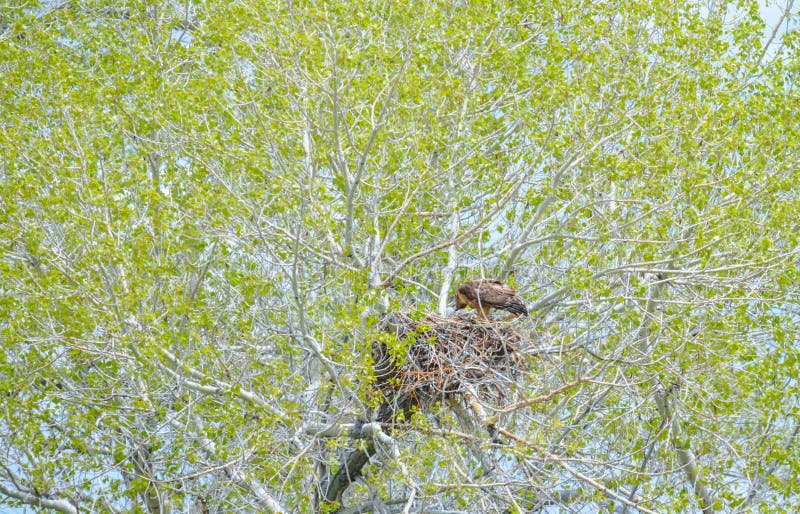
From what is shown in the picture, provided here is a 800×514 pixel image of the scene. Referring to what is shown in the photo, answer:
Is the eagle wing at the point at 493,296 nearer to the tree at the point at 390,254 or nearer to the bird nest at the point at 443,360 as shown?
the bird nest at the point at 443,360

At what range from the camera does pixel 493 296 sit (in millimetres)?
10641

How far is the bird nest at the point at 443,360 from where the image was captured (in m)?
10.3

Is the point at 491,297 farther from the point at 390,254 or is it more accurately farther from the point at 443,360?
the point at 390,254

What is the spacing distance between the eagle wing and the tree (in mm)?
461

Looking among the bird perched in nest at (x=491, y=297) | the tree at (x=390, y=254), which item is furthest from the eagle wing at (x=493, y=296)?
the tree at (x=390, y=254)

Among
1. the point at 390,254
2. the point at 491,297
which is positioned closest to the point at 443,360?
the point at 491,297

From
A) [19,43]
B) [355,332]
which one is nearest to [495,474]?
[355,332]

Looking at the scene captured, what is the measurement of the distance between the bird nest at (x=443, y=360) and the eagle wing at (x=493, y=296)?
16 cm

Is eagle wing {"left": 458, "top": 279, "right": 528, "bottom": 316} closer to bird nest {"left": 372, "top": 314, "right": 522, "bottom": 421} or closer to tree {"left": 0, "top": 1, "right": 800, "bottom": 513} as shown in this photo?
bird nest {"left": 372, "top": 314, "right": 522, "bottom": 421}

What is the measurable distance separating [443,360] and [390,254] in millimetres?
3049

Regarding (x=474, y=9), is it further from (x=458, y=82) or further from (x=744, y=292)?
(x=744, y=292)

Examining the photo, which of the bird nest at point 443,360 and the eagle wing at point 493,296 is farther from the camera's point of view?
the eagle wing at point 493,296

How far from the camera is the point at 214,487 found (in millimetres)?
11297

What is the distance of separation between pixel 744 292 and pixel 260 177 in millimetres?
5006
